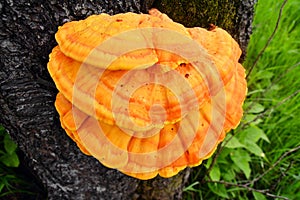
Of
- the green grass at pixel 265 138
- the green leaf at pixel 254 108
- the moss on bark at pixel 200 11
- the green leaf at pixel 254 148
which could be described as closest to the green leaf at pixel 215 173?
the green grass at pixel 265 138

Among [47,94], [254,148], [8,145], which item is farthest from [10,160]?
[254,148]

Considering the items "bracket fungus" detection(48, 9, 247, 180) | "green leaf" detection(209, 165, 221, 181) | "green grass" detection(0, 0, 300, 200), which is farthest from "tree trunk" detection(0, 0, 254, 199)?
"green grass" detection(0, 0, 300, 200)

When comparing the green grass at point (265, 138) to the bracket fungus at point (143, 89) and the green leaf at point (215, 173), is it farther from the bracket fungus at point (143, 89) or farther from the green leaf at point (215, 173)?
the bracket fungus at point (143, 89)

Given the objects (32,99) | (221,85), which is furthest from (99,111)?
(32,99)

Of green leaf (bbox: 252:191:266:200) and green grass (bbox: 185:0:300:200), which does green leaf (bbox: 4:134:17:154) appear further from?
green leaf (bbox: 252:191:266:200)

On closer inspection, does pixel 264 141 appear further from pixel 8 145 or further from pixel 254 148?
pixel 8 145

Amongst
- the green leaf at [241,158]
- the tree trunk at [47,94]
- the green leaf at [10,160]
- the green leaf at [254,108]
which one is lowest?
the green leaf at [241,158]
